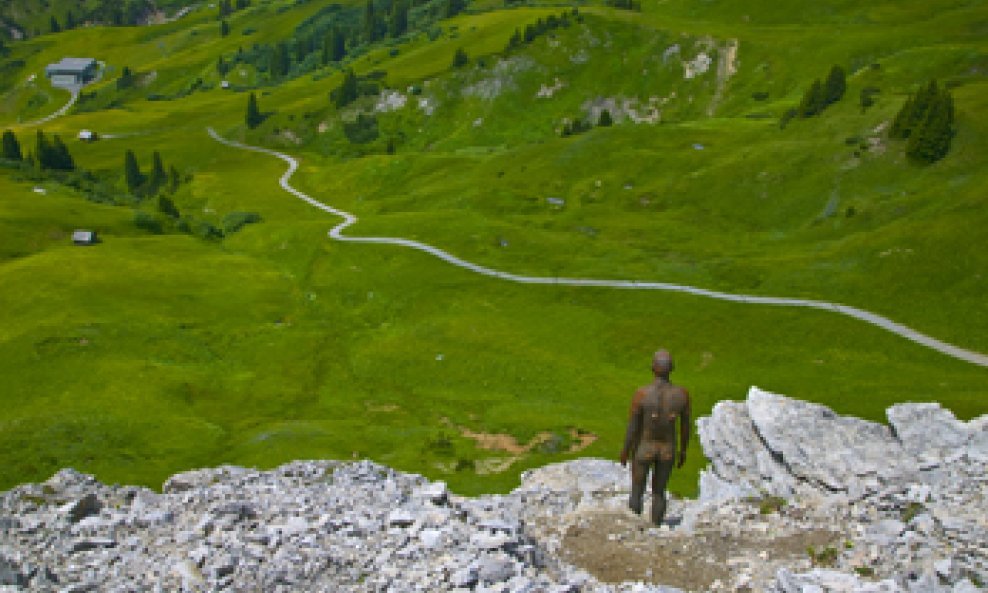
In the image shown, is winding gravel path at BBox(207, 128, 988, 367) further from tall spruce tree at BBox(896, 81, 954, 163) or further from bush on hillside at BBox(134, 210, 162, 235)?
tall spruce tree at BBox(896, 81, 954, 163)

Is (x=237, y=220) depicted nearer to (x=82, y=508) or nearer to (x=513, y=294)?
(x=513, y=294)

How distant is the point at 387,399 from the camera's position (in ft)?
210

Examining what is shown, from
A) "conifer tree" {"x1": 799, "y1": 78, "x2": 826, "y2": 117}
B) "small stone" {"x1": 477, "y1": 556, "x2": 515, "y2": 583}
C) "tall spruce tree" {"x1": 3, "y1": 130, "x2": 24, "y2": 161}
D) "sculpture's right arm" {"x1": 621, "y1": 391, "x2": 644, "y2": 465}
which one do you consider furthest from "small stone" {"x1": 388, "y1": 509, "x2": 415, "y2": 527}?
"tall spruce tree" {"x1": 3, "y1": 130, "x2": 24, "y2": 161}

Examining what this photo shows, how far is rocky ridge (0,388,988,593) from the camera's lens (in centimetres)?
1809

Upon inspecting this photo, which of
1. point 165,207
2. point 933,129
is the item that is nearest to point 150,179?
point 165,207

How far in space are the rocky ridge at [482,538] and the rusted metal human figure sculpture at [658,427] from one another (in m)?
1.61

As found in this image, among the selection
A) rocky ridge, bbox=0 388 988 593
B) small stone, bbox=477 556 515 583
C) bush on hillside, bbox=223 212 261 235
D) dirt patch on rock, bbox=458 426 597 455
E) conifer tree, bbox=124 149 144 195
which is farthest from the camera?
conifer tree, bbox=124 149 144 195

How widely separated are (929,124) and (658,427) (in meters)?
90.9

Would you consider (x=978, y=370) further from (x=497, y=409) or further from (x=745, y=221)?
(x=745, y=221)

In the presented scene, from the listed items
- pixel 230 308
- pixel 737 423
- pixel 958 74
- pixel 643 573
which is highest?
pixel 958 74

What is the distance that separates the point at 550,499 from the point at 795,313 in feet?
171

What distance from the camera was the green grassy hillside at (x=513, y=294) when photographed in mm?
53969

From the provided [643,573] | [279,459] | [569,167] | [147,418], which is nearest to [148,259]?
[147,418]

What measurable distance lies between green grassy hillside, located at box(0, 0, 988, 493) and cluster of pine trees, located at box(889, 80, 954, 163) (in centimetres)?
186
